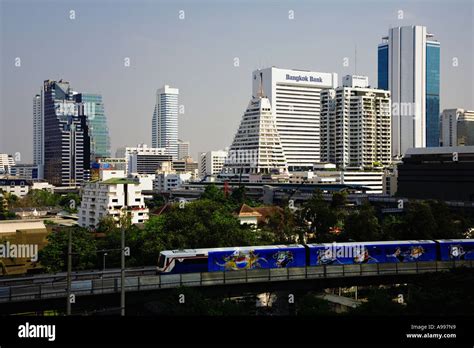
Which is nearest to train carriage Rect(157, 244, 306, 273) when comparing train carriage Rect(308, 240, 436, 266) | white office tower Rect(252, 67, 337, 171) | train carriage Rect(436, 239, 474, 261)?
train carriage Rect(308, 240, 436, 266)

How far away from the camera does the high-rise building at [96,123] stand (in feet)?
201

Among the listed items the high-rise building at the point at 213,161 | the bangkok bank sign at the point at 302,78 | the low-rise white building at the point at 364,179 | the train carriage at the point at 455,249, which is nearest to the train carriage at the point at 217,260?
the train carriage at the point at 455,249

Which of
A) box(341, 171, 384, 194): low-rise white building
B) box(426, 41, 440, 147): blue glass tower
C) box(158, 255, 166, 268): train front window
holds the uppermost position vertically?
box(426, 41, 440, 147): blue glass tower

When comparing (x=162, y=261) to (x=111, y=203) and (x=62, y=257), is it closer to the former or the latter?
(x=62, y=257)

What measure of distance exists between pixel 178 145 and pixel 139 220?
66.6 meters

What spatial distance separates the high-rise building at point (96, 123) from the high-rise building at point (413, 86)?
3407 cm

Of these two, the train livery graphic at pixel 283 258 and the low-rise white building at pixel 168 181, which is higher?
the low-rise white building at pixel 168 181

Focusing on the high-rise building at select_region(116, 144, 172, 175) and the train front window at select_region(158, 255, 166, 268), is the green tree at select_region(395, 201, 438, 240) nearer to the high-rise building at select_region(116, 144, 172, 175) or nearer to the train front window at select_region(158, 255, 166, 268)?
the train front window at select_region(158, 255, 166, 268)

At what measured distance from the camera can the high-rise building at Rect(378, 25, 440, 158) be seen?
206ft

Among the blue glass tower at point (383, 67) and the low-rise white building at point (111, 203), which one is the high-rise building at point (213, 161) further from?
the low-rise white building at point (111, 203)

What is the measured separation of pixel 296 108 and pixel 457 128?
17547 mm

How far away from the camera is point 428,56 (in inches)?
2564

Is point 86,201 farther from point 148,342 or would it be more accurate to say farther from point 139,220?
point 148,342

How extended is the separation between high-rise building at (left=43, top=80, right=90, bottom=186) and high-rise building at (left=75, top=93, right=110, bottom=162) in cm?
327
